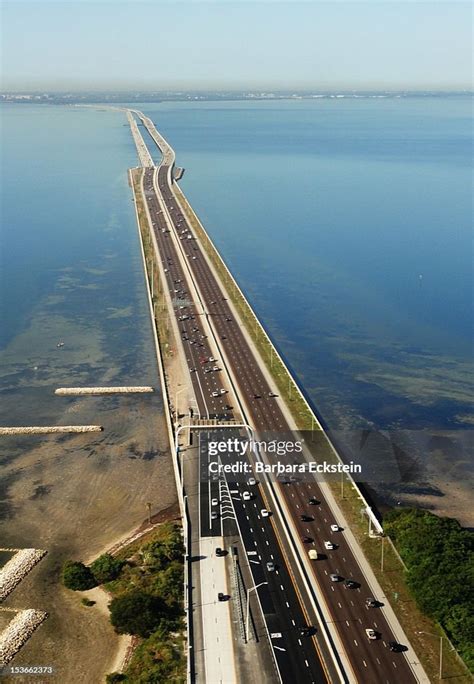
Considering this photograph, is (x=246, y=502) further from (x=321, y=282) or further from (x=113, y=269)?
(x=113, y=269)

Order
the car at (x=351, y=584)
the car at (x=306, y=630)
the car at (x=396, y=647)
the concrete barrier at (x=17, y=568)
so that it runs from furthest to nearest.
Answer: the concrete barrier at (x=17, y=568), the car at (x=351, y=584), the car at (x=306, y=630), the car at (x=396, y=647)

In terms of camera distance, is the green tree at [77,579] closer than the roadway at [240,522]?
No

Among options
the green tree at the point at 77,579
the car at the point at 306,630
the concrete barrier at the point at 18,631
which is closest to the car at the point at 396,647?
the car at the point at 306,630

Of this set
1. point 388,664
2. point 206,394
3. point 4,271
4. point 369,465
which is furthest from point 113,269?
point 388,664

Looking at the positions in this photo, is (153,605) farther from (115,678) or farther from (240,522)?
(240,522)

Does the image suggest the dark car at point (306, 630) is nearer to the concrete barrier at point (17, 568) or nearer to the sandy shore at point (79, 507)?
the sandy shore at point (79, 507)
